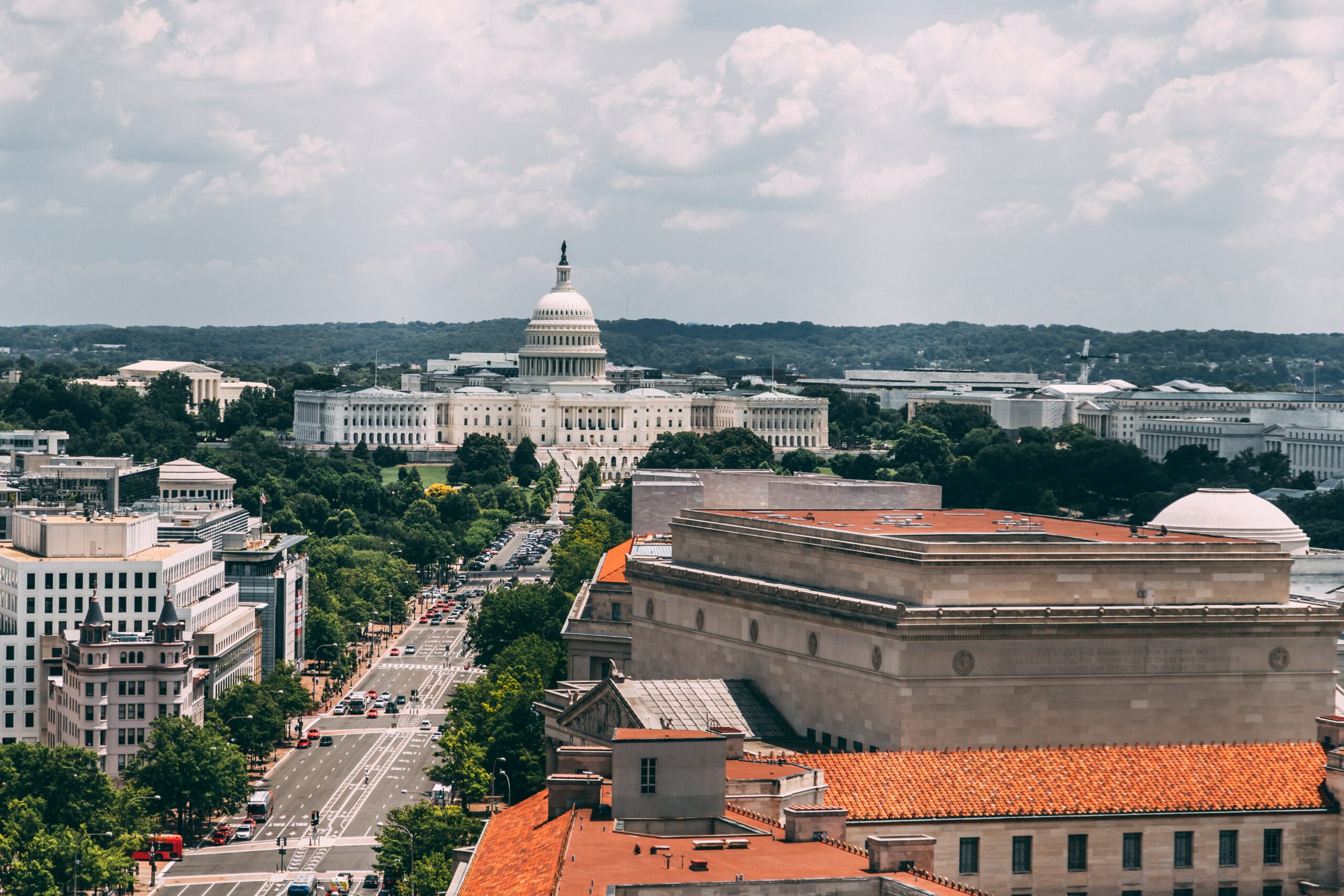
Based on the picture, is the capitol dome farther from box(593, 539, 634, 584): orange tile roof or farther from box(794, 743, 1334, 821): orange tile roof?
box(794, 743, 1334, 821): orange tile roof

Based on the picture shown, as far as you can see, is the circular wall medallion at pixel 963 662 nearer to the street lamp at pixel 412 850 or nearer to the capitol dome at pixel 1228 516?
the street lamp at pixel 412 850

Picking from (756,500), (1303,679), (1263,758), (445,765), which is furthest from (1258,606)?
(445,765)

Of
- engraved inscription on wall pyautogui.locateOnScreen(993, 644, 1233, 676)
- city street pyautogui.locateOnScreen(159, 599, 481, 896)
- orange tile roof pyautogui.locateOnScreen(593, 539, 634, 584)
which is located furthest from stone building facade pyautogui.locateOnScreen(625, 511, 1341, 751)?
city street pyautogui.locateOnScreen(159, 599, 481, 896)

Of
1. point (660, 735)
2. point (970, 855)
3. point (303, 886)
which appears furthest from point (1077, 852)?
point (303, 886)

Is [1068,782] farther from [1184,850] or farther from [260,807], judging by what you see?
[260,807]

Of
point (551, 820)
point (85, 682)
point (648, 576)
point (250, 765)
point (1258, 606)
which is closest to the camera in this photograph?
point (551, 820)

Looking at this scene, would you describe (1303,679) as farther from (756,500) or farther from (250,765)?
(250,765)

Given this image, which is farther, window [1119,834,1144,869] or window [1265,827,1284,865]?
window [1265,827,1284,865]

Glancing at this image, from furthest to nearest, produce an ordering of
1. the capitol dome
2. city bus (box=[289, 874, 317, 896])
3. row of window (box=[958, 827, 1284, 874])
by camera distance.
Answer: the capitol dome, city bus (box=[289, 874, 317, 896]), row of window (box=[958, 827, 1284, 874])
